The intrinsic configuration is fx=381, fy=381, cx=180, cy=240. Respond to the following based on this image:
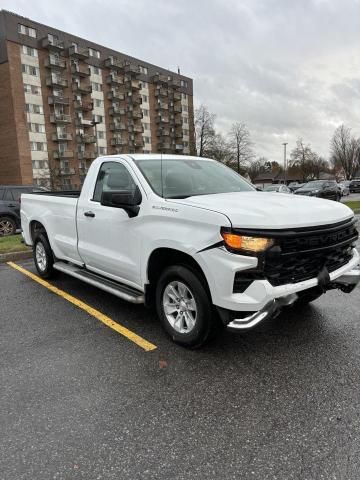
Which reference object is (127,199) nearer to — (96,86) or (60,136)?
(60,136)

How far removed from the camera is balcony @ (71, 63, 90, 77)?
60481 millimetres

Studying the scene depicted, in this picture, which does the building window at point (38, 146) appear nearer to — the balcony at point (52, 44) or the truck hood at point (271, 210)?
the balcony at point (52, 44)

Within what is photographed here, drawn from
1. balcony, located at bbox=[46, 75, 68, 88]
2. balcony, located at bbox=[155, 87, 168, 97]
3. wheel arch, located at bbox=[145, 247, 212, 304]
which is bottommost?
wheel arch, located at bbox=[145, 247, 212, 304]

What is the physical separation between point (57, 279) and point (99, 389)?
371 centimetres

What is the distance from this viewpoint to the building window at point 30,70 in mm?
54156

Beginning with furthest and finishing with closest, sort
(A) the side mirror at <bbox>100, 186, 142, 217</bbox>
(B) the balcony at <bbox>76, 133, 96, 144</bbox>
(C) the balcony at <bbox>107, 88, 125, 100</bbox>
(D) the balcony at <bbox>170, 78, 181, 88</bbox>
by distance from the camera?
(D) the balcony at <bbox>170, 78, 181, 88</bbox>, (C) the balcony at <bbox>107, 88, 125, 100</bbox>, (B) the balcony at <bbox>76, 133, 96, 144</bbox>, (A) the side mirror at <bbox>100, 186, 142, 217</bbox>

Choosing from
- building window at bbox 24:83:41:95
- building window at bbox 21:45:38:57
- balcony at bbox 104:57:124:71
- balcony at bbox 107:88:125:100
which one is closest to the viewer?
building window at bbox 21:45:38:57

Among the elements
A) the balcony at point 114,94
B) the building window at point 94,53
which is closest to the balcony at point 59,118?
the balcony at point 114,94

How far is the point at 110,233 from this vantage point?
177 inches

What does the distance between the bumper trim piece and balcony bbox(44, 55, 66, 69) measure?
62726mm

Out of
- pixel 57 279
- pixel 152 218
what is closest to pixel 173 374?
pixel 152 218

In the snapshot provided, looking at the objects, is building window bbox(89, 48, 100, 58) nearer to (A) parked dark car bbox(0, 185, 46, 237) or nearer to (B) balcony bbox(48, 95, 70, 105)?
(B) balcony bbox(48, 95, 70, 105)

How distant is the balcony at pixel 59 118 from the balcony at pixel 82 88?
4.96 meters

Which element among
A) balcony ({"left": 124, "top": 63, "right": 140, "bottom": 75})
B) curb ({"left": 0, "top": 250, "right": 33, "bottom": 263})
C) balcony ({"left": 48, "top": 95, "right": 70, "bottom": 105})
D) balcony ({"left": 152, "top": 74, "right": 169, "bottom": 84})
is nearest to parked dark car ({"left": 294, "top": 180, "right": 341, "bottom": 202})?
curb ({"left": 0, "top": 250, "right": 33, "bottom": 263})
